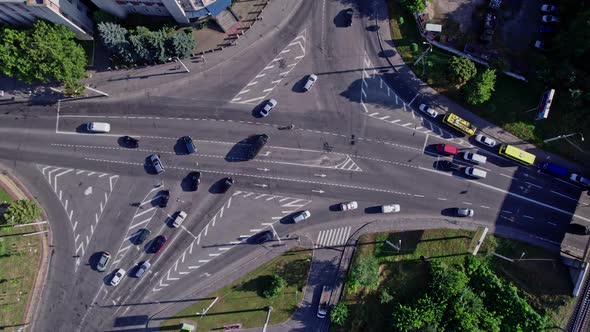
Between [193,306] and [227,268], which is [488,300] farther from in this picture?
[193,306]

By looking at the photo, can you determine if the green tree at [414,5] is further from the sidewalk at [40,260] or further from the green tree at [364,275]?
the sidewalk at [40,260]

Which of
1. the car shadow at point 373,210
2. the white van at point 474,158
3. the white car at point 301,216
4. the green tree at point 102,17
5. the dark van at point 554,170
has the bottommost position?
the white car at point 301,216

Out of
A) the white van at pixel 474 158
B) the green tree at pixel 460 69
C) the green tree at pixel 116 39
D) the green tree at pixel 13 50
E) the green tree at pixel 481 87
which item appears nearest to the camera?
the green tree at pixel 13 50

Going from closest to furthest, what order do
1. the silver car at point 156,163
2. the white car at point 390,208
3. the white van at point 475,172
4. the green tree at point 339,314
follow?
the green tree at point 339,314 < the silver car at point 156,163 < the white car at point 390,208 < the white van at point 475,172

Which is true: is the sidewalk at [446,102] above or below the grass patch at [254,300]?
above

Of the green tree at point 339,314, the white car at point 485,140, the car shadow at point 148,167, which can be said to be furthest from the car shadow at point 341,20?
the green tree at point 339,314

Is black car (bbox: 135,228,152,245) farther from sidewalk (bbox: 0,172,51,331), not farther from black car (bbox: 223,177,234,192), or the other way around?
sidewalk (bbox: 0,172,51,331)

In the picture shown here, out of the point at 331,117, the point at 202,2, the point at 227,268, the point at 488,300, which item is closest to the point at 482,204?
the point at 488,300

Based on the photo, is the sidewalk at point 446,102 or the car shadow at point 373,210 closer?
the car shadow at point 373,210
